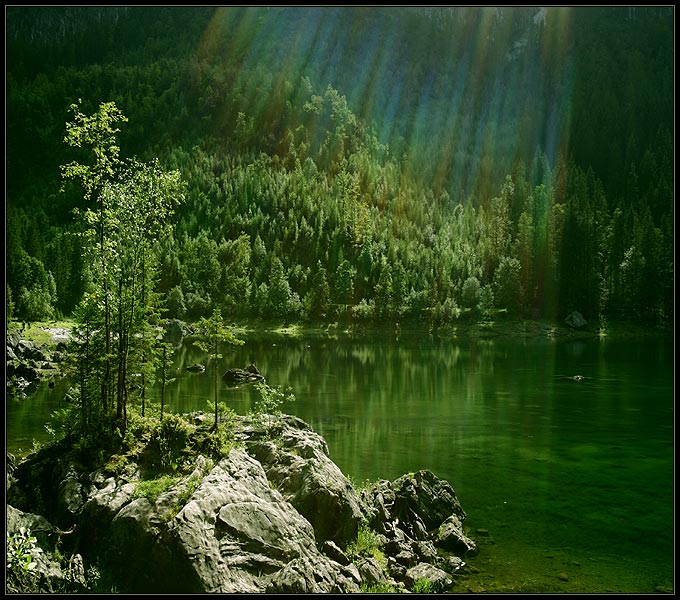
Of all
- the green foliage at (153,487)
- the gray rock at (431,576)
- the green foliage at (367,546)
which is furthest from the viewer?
the green foliage at (367,546)

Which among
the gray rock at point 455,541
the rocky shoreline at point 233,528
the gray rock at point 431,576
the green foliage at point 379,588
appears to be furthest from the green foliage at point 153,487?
the gray rock at point 455,541

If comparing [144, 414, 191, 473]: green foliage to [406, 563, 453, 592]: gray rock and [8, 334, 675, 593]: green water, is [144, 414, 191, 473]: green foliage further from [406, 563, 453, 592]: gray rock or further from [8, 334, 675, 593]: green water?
[8, 334, 675, 593]: green water

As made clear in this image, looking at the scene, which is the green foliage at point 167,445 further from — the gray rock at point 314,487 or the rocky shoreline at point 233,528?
the gray rock at point 314,487

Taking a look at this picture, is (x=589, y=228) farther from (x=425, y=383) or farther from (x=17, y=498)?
(x=17, y=498)

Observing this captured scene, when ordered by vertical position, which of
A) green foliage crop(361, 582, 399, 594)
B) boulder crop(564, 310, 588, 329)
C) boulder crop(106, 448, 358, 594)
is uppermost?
boulder crop(564, 310, 588, 329)

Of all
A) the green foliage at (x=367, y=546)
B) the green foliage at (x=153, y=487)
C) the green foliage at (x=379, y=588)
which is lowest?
the green foliage at (x=379, y=588)

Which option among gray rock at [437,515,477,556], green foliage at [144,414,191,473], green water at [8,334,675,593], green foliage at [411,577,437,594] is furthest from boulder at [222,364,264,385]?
green foliage at [411,577,437,594]

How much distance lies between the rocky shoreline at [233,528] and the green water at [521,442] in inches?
137

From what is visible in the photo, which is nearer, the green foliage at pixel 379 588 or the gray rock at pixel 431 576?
the green foliage at pixel 379 588

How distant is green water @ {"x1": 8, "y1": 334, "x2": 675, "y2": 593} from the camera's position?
2581 cm

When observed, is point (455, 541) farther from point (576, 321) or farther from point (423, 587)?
point (576, 321)

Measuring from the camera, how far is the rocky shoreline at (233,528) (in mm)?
18453

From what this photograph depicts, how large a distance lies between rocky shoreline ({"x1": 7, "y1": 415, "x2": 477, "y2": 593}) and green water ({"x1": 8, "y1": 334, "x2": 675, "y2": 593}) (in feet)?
11.4

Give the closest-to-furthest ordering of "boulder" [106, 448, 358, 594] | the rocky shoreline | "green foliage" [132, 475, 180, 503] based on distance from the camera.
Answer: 1. "boulder" [106, 448, 358, 594]
2. the rocky shoreline
3. "green foliage" [132, 475, 180, 503]
